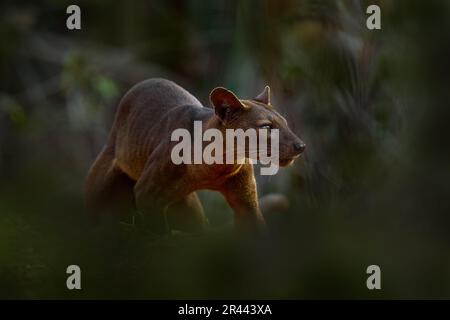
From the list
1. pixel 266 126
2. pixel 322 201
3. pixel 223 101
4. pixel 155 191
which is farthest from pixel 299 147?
pixel 155 191

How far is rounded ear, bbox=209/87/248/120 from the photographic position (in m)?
2.08

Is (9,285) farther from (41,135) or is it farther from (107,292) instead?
(41,135)

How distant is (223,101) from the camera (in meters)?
2.10

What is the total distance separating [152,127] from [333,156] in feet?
1.67

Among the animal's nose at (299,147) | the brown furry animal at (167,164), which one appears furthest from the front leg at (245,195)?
the animal's nose at (299,147)

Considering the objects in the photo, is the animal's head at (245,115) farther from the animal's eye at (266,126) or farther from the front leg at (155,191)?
the front leg at (155,191)

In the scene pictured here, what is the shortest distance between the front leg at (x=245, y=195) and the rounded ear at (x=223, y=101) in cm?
19

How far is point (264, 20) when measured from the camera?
3201 millimetres

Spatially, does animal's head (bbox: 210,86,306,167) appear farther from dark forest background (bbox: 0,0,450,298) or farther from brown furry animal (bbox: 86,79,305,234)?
dark forest background (bbox: 0,0,450,298)

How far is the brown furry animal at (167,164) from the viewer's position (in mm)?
2111

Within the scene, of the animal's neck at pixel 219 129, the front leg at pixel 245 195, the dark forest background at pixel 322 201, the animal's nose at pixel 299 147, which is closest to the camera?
the dark forest background at pixel 322 201

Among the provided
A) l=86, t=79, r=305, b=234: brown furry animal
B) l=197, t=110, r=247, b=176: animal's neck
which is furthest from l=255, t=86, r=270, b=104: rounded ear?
l=197, t=110, r=247, b=176: animal's neck

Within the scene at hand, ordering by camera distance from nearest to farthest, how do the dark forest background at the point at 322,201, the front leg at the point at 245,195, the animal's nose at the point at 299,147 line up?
the dark forest background at the point at 322,201, the animal's nose at the point at 299,147, the front leg at the point at 245,195

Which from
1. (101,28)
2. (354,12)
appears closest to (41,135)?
(101,28)
